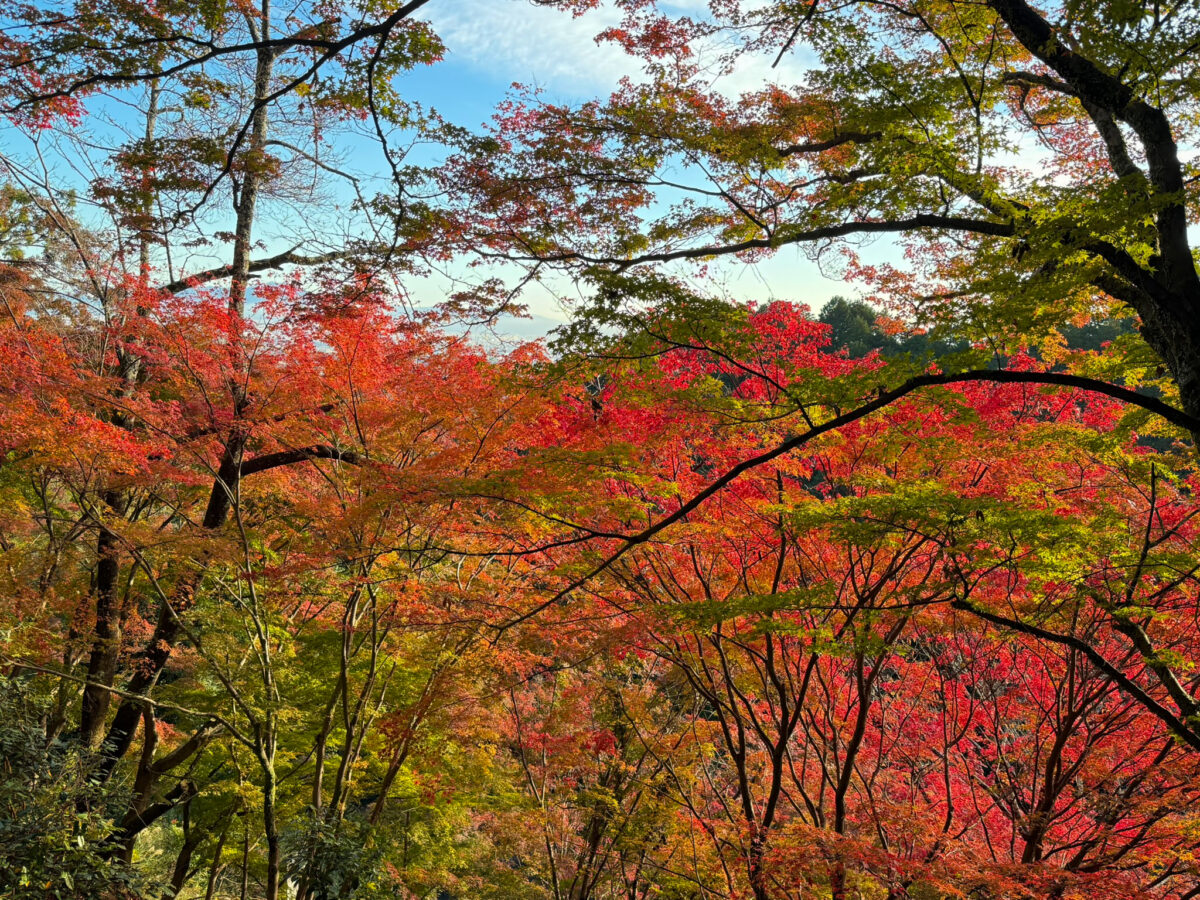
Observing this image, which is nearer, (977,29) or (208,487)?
(977,29)

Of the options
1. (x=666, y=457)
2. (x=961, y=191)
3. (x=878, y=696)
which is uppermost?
(x=961, y=191)

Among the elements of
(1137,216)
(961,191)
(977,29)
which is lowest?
(1137,216)

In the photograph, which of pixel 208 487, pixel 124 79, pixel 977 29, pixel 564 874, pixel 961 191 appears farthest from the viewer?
pixel 564 874

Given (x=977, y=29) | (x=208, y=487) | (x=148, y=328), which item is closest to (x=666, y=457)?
(x=977, y=29)

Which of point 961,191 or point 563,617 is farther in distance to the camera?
point 563,617

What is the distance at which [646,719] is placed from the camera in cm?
1048

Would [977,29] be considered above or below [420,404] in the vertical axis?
above

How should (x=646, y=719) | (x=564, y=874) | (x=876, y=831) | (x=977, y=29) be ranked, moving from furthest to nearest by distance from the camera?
1. (x=564, y=874)
2. (x=646, y=719)
3. (x=876, y=831)
4. (x=977, y=29)

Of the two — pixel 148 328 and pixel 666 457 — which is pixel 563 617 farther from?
pixel 148 328

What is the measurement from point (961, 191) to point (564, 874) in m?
12.2

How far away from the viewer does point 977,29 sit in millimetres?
5531

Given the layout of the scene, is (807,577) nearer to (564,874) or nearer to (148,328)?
(564,874)

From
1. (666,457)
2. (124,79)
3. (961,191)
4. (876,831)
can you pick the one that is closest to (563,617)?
(666,457)

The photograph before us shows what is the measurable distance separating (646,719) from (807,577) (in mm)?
3538
